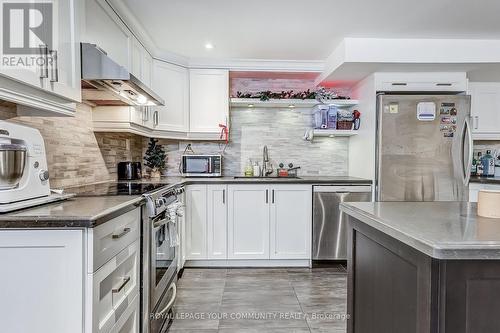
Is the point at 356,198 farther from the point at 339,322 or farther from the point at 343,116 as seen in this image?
the point at 339,322

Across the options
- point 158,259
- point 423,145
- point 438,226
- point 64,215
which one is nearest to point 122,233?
point 64,215

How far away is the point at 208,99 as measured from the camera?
3580mm

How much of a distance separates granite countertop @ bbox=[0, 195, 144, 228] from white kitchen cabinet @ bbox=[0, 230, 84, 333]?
1.5 inches

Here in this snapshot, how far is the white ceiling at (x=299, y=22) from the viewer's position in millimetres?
2344

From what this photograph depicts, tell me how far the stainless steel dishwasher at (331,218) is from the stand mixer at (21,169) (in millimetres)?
2481

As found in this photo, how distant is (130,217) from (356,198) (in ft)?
7.99

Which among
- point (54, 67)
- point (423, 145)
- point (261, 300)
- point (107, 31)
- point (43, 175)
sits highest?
point (107, 31)

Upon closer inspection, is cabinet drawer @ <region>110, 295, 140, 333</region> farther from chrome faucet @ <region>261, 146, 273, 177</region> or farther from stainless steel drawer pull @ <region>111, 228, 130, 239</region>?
chrome faucet @ <region>261, 146, 273, 177</region>

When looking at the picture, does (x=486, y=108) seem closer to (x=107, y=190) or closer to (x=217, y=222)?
(x=217, y=222)

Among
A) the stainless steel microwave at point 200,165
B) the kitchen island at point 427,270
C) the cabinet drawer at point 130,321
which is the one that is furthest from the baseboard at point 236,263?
the kitchen island at point 427,270

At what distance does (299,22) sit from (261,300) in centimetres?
237

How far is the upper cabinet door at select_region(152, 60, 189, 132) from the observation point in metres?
3.33

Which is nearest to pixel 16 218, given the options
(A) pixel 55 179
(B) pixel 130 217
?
(B) pixel 130 217

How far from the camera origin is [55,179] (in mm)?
2004
